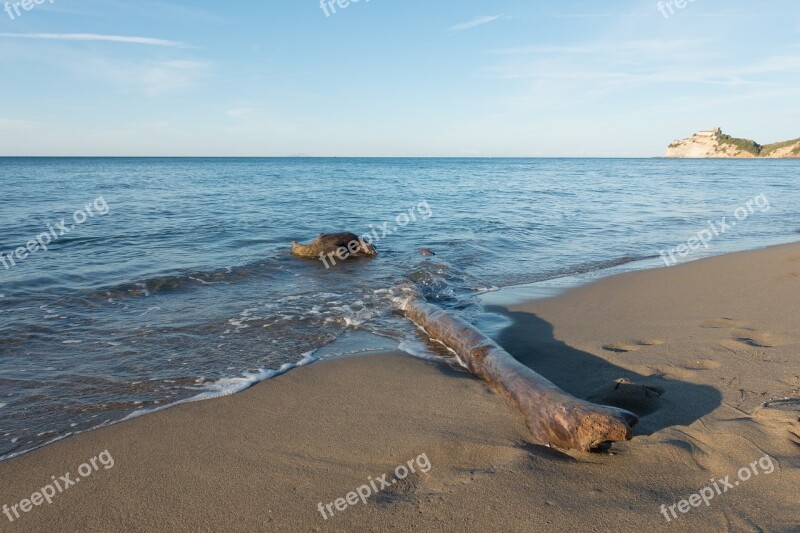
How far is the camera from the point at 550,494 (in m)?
2.90

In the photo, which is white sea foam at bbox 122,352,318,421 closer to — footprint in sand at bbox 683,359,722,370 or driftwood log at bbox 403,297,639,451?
driftwood log at bbox 403,297,639,451

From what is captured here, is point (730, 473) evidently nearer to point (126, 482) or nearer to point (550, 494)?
point (550, 494)

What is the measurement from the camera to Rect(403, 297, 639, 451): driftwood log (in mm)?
3266

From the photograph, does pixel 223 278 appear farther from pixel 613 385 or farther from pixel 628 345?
pixel 613 385

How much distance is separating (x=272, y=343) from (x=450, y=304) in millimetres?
3128

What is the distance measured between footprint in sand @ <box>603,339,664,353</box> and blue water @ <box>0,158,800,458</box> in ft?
6.82

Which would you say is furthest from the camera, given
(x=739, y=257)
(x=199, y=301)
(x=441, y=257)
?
(x=441, y=257)

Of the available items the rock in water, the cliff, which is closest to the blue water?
the rock in water

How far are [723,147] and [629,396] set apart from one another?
153 m

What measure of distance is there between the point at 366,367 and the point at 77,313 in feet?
15.4

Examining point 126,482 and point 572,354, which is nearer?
point 126,482

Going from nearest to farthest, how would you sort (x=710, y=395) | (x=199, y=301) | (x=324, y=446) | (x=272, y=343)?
(x=324, y=446), (x=710, y=395), (x=272, y=343), (x=199, y=301)

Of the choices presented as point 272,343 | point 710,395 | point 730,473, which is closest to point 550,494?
point 730,473

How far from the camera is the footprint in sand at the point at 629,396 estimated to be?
393 cm
